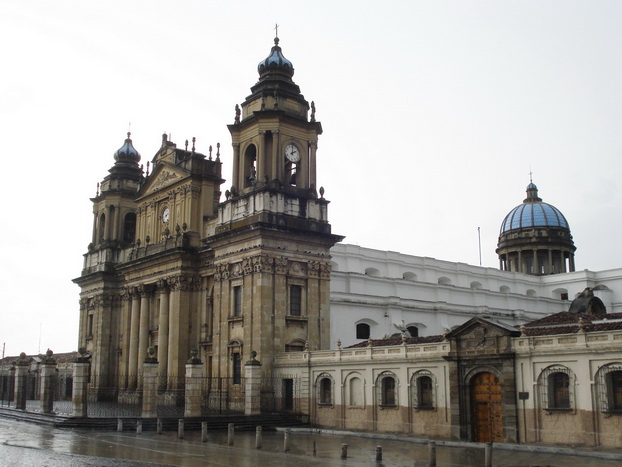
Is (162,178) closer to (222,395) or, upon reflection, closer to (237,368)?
(237,368)

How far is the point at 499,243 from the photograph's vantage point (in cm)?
8906

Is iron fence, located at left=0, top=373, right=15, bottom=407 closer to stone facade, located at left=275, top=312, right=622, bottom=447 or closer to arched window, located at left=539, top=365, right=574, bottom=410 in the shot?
stone facade, located at left=275, top=312, right=622, bottom=447

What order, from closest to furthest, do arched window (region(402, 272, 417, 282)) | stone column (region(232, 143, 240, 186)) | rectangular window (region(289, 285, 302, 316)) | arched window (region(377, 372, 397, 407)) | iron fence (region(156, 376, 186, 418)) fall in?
arched window (region(377, 372, 397, 407)) < rectangular window (region(289, 285, 302, 316)) < stone column (region(232, 143, 240, 186)) < iron fence (region(156, 376, 186, 418)) < arched window (region(402, 272, 417, 282))

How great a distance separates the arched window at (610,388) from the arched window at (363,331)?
27589 mm

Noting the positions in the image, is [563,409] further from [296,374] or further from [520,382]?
[296,374]

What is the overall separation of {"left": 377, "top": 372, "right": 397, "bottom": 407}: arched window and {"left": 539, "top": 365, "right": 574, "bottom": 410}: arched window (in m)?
8.48

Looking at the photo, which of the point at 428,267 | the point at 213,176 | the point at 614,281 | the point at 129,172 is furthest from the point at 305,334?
the point at 614,281

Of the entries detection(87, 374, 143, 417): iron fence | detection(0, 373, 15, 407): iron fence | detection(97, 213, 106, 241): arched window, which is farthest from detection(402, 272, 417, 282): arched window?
detection(0, 373, 15, 407): iron fence

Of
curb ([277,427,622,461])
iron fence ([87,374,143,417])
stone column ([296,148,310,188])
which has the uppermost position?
stone column ([296,148,310,188])

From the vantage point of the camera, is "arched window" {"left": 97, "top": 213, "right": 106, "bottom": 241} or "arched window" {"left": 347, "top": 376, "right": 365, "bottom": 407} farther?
"arched window" {"left": 97, "top": 213, "right": 106, "bottom": 241}

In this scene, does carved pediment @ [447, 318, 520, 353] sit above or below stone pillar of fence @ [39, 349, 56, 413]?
above

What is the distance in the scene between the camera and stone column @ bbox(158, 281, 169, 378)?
5219 centimetres

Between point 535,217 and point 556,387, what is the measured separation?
197 ft

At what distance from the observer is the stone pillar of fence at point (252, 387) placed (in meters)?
40.3
